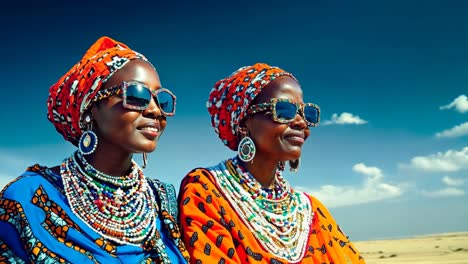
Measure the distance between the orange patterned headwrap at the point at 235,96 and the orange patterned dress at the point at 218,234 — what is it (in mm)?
623

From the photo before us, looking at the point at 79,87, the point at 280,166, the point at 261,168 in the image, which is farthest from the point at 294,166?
the point at 79,87

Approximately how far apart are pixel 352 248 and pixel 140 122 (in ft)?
9.79

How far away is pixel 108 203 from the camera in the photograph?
10.7 ft

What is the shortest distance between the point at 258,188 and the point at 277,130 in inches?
24.8

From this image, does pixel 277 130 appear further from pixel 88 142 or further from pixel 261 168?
pixel 88 142

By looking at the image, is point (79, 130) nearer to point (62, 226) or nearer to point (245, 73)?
point (62, 226)

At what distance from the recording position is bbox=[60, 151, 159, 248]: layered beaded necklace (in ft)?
10.4

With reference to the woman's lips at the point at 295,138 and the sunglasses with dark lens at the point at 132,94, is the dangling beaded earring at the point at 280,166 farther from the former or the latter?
the sunglasses with dark lens at the point at 132,94

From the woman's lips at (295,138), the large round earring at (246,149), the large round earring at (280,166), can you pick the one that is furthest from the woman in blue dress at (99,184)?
the large round earring at (280,166)

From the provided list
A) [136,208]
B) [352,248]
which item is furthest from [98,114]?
[352,248]

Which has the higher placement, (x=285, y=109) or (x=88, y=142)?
(x=285, y=109)

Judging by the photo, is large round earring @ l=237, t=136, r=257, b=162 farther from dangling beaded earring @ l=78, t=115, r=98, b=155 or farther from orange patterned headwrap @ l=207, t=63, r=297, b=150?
dangling beaded earring @ l=78, t=115, r=98, b=155

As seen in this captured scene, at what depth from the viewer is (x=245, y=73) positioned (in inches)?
189

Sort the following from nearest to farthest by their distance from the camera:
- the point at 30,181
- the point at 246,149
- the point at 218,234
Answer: the point at 30,181 → the point at 218,234 → the point at 246,149
